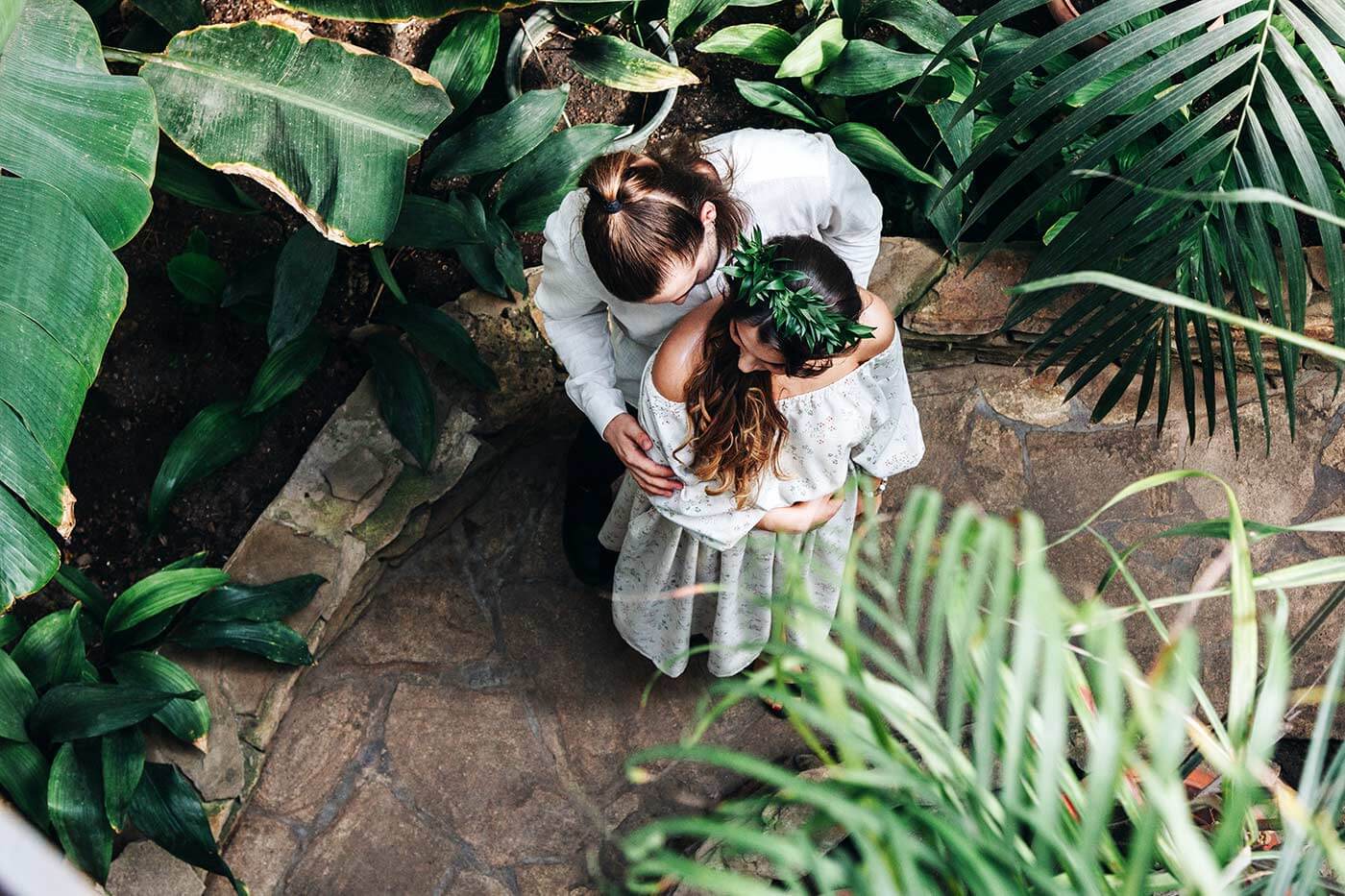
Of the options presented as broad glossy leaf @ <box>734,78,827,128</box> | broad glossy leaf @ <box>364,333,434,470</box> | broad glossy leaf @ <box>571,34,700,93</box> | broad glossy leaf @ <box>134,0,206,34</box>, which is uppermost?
broad glossy leaf @ <box>134,0,206,34</box>

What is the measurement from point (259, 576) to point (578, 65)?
137cm

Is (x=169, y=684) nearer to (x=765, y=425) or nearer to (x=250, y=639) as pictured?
(x=250, y=639)

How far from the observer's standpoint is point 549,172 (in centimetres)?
238

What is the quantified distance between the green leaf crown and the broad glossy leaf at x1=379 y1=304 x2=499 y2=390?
957 millimetres

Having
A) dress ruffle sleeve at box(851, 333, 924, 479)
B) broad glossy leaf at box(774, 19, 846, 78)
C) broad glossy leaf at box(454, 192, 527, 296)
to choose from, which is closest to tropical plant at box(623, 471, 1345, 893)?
dress ruffle sleeve at box(851, 333, 924, 479)

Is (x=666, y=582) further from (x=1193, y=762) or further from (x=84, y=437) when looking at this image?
(x=84, y=437)

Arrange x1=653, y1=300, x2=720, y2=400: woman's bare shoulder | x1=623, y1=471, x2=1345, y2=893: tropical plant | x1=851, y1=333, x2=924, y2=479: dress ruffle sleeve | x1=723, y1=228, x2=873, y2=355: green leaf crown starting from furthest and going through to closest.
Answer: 1. x1=851, y1=333, x2=924, y2=479: dress ruffle sleeve
2. x1=653, y1=300, x2=720, y2=400: woman's bare shoulder
3. x1=723, y1=228, x2=873, y2=355: green leaf crown
4. x1=623, y1=471, x2=1345, y2=893: tropical plant

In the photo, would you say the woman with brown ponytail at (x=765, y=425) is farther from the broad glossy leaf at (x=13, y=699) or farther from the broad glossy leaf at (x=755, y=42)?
the broad glossy leaf at (x=13, y=699)

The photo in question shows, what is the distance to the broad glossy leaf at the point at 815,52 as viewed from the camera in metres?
2.44

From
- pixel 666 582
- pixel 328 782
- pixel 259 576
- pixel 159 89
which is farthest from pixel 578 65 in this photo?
pixel 328 782

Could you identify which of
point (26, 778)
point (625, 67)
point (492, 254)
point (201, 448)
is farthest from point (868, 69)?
point (26, 778)

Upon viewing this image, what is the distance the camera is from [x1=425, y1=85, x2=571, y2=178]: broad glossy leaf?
2.31 m

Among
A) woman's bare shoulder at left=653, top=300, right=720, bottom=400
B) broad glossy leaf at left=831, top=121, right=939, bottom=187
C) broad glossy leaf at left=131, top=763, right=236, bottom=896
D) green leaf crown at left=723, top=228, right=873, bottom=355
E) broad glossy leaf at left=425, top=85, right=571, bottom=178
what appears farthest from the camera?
broad glossy leaf at left=831, top=121, right=939, bottom=187

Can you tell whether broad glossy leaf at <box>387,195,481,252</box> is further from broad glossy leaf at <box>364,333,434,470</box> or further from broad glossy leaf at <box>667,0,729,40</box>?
broad glossy leaf at <box>667,0,729,40</box>
